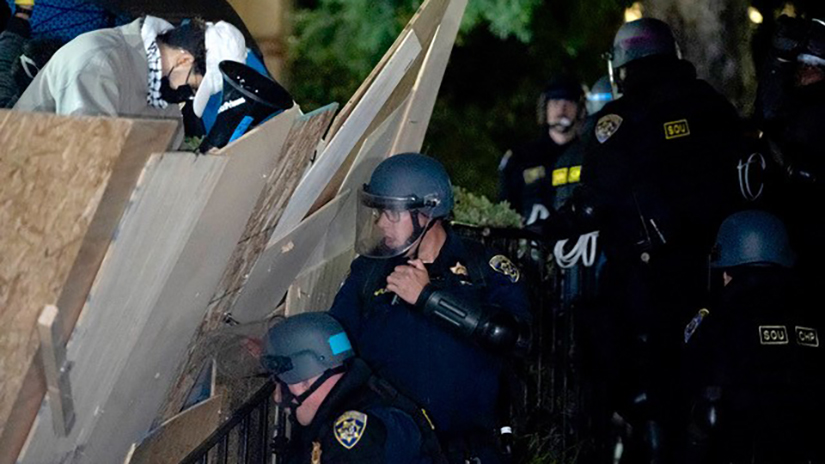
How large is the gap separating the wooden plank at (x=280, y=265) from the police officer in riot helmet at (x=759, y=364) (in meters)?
1.63

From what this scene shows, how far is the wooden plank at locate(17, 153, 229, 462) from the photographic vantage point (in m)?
3.43

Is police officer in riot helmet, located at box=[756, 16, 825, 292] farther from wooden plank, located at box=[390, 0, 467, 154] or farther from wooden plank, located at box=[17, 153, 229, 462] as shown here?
wooden plank, located at box=[17, 153, 229, 462]

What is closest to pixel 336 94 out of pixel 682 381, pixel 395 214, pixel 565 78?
pixel 565 78

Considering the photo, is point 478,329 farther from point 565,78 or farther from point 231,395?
point 565,78

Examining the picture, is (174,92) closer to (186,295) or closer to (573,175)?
(186,295)

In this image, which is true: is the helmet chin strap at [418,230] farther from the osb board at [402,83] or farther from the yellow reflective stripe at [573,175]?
the yellow reflective stripe at [573,175]

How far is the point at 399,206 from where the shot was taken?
5.10m

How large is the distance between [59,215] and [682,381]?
378cm

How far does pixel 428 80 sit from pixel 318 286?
1.16 meters

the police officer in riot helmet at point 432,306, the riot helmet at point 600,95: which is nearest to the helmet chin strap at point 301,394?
the police officer in riot helmet at point 432,306

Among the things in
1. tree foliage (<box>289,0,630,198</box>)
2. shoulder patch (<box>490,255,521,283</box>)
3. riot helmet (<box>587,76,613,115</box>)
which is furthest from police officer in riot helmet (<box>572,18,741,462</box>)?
tree foliage (<box>289,0,630,198</box>)

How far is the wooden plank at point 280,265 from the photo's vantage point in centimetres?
492

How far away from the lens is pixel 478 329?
4934 mm

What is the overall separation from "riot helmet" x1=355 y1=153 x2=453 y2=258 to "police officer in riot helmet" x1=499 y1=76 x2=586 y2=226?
3.36 metres
